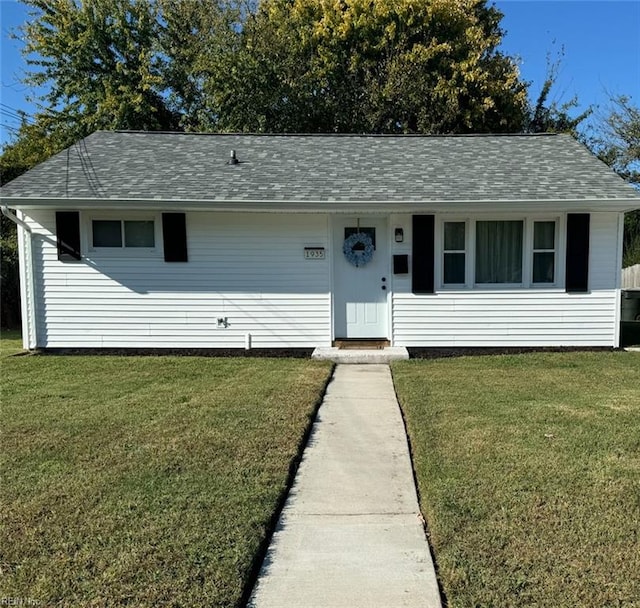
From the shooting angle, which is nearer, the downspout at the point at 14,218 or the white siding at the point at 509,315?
the downspout at the point at 14,218

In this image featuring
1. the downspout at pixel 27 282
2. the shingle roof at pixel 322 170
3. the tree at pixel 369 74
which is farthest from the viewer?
the tree at pixel 369 74

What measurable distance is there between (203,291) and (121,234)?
174 cm

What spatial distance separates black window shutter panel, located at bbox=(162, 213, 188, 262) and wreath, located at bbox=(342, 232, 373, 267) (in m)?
2.82

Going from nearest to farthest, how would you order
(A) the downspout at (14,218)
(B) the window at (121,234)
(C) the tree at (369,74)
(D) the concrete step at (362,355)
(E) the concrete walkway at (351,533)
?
1. (E) the concrete walkway at (351,533)
2. (D) the concrete step at (362,355)
3. (A) the downspout at (14,218)
4. (B) the window at (121,234)
5. (C) the tree at (369,74)

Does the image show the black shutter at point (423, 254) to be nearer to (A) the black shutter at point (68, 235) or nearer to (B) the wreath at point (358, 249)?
(B) the wreath at point (358, 249)

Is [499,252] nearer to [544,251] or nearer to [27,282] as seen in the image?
[544,251]

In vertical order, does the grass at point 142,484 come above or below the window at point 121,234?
below

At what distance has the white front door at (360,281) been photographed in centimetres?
908

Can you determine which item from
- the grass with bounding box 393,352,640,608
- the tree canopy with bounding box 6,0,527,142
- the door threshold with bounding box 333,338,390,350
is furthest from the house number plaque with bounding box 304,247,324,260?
the tree canopy with bounding box 6,0,527,142

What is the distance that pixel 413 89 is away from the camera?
18719 mm

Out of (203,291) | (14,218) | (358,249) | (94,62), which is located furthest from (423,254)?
(94,62)

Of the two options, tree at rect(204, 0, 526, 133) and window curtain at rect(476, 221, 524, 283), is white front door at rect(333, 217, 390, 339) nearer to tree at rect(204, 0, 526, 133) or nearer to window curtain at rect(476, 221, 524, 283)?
window curtain at rect(476, 221, 524, 283)

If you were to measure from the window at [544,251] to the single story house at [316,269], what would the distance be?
0.02m

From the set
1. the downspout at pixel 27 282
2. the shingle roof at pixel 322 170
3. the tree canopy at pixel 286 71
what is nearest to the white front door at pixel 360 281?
the shingle roof at pixel 322 170
